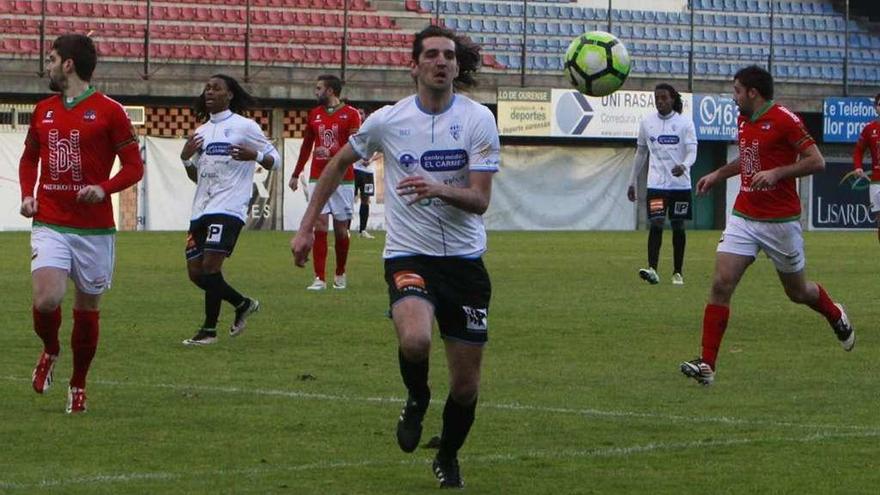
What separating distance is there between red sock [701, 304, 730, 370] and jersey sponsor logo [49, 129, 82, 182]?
13.8ft

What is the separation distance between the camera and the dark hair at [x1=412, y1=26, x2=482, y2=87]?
7984mm

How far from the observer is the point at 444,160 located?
792 centimetres

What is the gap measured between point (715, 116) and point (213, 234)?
100 feet

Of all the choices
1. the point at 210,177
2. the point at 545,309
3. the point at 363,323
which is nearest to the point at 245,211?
the point at 210,177

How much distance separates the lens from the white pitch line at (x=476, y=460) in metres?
7.88

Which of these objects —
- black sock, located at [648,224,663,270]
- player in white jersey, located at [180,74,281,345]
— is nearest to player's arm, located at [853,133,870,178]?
black sock, located at [648,224,663,270]

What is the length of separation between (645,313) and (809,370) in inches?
197

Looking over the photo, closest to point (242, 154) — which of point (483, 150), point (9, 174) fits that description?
point (483, 150)

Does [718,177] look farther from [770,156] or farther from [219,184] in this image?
[219,184]

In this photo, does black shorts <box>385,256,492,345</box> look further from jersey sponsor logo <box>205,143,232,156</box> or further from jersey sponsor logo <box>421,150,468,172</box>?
jersey sponsor logo <box>205,143,232,156</box>

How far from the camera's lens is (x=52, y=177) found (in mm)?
10008

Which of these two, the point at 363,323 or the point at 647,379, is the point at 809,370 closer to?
the point at 647,379

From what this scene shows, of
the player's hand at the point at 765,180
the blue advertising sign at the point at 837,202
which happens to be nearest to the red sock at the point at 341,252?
the player's hand at the point at 765,180

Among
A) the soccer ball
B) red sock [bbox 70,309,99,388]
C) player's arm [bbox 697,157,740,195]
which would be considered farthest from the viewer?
the soccer ball
